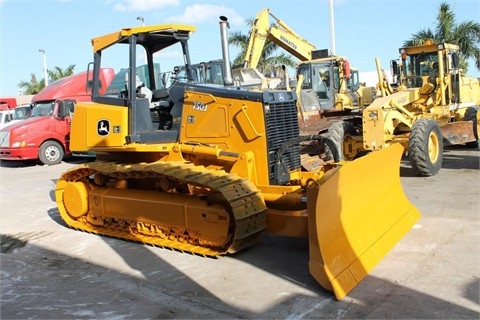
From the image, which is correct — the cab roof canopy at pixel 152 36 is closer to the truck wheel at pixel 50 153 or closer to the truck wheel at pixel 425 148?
the truck wheel at pixel 425 148

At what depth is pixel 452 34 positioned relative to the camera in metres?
23.7

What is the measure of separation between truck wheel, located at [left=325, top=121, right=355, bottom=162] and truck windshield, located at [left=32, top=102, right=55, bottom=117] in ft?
34.4

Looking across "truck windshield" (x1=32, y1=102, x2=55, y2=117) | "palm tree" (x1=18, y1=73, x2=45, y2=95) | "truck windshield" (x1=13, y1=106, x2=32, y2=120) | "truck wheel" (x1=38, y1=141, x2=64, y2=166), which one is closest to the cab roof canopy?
"truck wheel" (x1=38, y1=141, x2=64, y2=166)

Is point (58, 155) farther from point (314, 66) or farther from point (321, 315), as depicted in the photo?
point (321, 315)

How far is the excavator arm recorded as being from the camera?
1390 cm

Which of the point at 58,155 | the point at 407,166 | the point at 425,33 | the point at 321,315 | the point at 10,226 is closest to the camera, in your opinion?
the point at 321,315

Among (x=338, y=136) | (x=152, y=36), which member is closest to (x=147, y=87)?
(x=152, y=36)

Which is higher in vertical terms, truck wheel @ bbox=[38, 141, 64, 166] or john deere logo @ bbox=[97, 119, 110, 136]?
john deere logo @ bbox=[97, 119, 110, 136]

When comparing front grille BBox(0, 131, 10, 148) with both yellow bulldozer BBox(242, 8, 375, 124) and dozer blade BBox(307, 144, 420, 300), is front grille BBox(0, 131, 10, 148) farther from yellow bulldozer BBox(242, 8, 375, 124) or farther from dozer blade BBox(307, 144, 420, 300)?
dozer blade BBox(307, 144, 420, 300)

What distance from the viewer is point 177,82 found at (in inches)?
255

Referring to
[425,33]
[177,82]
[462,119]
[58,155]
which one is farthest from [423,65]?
[425,33]

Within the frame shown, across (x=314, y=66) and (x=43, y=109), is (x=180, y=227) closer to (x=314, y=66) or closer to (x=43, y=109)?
(x=314, y=66)

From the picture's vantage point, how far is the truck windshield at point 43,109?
16.6 m

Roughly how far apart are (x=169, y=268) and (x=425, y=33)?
22.5 meters
